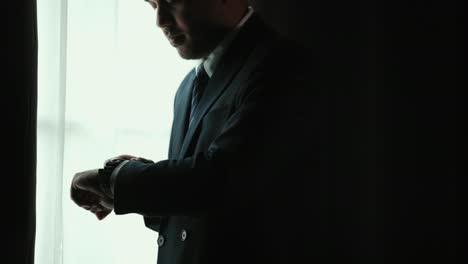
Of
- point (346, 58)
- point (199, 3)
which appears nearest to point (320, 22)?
point (346, 58)

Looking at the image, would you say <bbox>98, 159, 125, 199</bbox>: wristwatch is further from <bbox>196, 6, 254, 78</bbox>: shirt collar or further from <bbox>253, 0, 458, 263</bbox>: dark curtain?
<bbox>253, 0, 458, 263</bbox>: dark curtain

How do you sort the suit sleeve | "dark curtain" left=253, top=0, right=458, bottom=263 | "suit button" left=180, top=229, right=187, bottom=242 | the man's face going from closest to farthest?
1. the suit sleeve
2. "suit button" left=180, top=229, right=187, bottom=242
3. the man's face
4. "dark curtain" left=253, top=0, right=458, bottom=263

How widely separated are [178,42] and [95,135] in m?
0.33

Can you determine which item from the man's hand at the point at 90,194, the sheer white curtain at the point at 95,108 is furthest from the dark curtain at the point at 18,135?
the sheer white curtain at the point at 95,108

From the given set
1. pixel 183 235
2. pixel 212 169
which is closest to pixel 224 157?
pixel 212 169

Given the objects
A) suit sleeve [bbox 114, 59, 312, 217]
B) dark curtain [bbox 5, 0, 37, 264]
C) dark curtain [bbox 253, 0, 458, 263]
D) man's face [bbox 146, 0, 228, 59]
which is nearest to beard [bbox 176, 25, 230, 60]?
man's face [bbox 146, 0, 228, 59]

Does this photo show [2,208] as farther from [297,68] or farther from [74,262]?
[297,68]

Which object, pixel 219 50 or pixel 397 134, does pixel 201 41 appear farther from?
pixel 397 134

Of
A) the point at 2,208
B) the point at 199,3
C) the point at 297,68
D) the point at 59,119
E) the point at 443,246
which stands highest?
the point at 199,3

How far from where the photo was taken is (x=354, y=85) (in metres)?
1.81

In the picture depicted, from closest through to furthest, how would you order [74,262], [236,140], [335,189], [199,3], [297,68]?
[236,140] < [297,68] < [199,3] < [74,262] < [335,189]

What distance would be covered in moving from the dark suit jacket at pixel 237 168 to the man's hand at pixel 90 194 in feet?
0.23

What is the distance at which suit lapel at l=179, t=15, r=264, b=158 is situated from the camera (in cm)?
118

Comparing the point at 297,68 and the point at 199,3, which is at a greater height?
the point at 199,3
